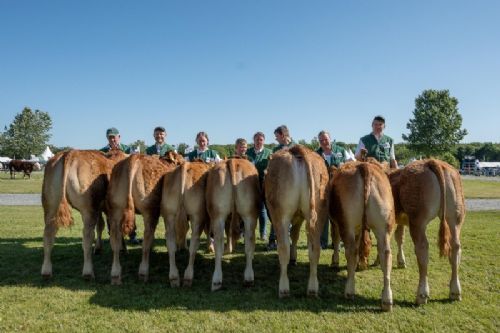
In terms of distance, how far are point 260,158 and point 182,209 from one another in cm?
322

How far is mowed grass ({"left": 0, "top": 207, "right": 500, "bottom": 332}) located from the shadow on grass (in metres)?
0.02

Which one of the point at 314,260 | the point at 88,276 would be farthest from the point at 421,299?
the point at 88,276

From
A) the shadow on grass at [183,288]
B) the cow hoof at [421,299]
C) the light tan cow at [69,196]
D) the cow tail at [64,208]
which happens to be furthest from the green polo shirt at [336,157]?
the cow tail at [64,208]

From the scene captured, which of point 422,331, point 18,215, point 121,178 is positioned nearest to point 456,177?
point 422,331

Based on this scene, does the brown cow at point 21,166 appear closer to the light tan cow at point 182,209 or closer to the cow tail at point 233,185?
the light tan cow at point 182,209

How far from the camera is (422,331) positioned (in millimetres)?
4695

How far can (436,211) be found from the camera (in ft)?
18.5

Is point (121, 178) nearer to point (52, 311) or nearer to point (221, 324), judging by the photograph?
point (52, 311)

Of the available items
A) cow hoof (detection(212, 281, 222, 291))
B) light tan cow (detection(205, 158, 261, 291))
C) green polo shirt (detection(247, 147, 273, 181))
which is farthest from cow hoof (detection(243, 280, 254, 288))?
green polo shirt (detection(247, 147, 273, 181))

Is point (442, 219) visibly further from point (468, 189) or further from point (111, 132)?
point (468, 189)

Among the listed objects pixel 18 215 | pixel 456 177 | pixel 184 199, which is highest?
pixel 456 177

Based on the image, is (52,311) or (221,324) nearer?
(221,324)

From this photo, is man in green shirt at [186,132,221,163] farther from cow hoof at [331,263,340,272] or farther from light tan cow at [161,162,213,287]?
cow hoof at [331,263,340,272]

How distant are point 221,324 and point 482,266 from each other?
18.7ft
